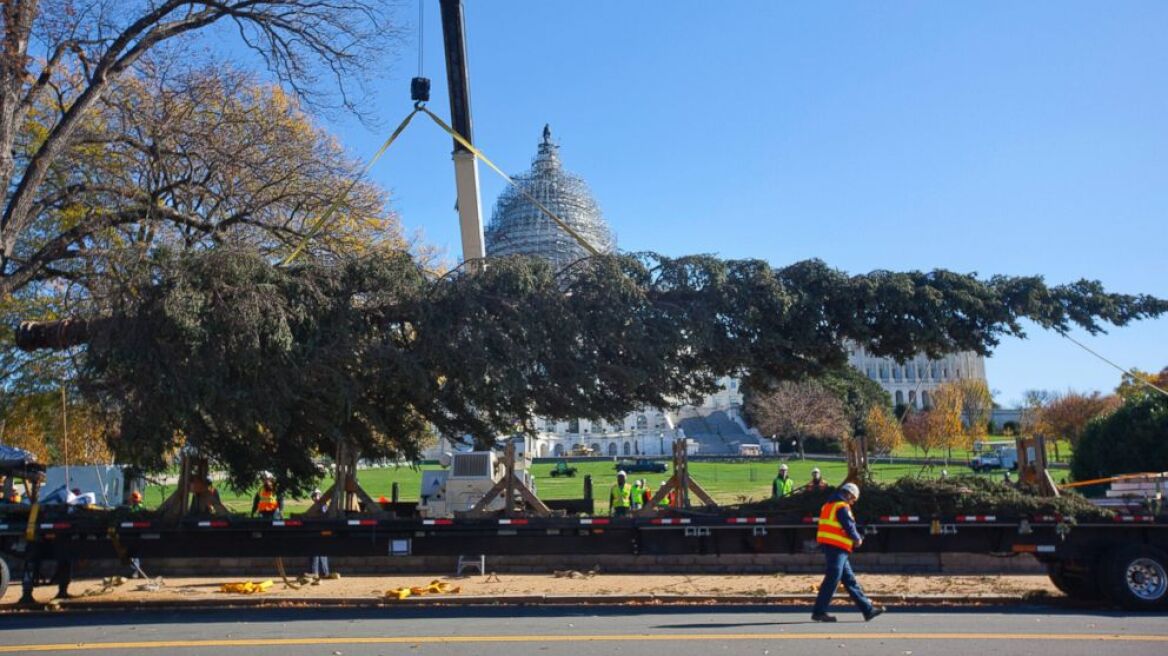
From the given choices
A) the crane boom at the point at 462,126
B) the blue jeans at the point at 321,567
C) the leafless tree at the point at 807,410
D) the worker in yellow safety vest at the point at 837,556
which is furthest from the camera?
the leafless tree at the point at 807,410

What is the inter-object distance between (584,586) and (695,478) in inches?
1617

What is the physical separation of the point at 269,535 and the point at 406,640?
14.7 feet

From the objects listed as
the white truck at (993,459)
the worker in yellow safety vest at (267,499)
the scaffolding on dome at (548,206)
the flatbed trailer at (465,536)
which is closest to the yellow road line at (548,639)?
the flatbed trailer at (465,536)

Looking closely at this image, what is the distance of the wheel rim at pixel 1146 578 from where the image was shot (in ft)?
36.6

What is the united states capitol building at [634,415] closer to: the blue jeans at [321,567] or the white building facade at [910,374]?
the white building facade at [910,374]

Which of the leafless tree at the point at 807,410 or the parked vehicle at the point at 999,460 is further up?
the leafless tree at the point at 807,410

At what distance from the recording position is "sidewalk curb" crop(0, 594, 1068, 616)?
1205 centimetres

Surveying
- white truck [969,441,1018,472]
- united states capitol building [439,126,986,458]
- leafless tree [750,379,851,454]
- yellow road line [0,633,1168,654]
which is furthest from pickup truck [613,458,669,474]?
yellow road line [0,633,1168,654]

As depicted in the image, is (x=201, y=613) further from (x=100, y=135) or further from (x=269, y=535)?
(x=100, y=135)

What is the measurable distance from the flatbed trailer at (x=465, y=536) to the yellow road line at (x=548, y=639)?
10.8 feet

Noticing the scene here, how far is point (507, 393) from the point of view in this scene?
531 inches

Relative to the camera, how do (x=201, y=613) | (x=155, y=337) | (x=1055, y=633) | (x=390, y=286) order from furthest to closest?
(x=390, y=286) < (x=155, y=337) < (x=201, y=613) < (x=1055, y=633)

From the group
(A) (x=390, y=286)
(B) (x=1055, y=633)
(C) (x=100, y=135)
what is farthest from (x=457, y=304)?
(C) (x=100, y=135)

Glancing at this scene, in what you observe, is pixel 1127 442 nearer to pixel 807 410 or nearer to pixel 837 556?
pixel 837 556
